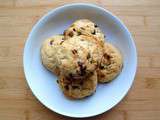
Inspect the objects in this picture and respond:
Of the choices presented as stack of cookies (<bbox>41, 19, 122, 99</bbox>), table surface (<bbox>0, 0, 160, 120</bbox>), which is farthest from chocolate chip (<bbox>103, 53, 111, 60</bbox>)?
table surface (<bbox>0, 0, 160, 120</bbox>)

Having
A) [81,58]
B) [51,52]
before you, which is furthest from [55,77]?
[81,58]

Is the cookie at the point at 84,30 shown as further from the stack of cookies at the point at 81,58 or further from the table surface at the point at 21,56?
the table surface at the point at 21,56

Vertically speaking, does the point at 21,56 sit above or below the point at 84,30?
below

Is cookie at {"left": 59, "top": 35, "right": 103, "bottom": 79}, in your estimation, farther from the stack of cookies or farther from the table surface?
the table surface

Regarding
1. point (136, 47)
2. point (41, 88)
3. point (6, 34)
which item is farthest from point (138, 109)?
point (6, 34)

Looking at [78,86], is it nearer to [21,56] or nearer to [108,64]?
[108,64]

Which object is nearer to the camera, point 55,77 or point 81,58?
point 81,58
